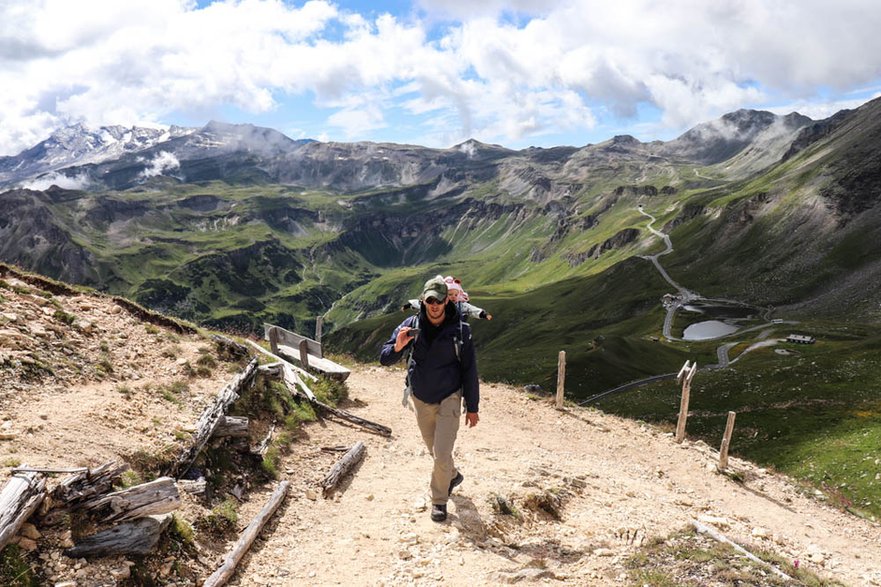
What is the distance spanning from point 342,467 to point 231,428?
310 centimetres

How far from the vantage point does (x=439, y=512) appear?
1157cm

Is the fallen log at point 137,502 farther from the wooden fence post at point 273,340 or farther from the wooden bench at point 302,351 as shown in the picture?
the wooden fence post at point 273,340

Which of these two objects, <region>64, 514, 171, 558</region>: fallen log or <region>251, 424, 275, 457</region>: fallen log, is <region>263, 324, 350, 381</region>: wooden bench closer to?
<region>251, 424, 275, 457</region>: fallen log

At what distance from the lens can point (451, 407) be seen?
441 inches

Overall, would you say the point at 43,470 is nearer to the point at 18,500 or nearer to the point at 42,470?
the point at 42,470

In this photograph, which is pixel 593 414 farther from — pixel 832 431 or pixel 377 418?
pixel 832 431

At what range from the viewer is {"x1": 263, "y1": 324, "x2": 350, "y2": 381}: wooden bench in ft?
77.6

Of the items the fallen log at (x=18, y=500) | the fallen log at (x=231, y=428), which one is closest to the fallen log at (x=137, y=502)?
the fallen log at (x=18, y=500)

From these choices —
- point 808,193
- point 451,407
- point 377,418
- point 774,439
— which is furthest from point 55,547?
point 808,193

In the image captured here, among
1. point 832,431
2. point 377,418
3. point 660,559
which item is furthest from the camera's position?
point 832,431

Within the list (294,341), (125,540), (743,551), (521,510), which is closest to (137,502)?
(125,540)

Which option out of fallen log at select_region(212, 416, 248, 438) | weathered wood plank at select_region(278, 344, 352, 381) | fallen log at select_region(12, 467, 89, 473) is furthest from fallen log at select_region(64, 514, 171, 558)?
weathered wood plank at select_region(278, 344, 352, 381)

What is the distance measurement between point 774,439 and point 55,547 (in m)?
53.3

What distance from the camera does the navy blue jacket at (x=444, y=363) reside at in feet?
A: 36.1
